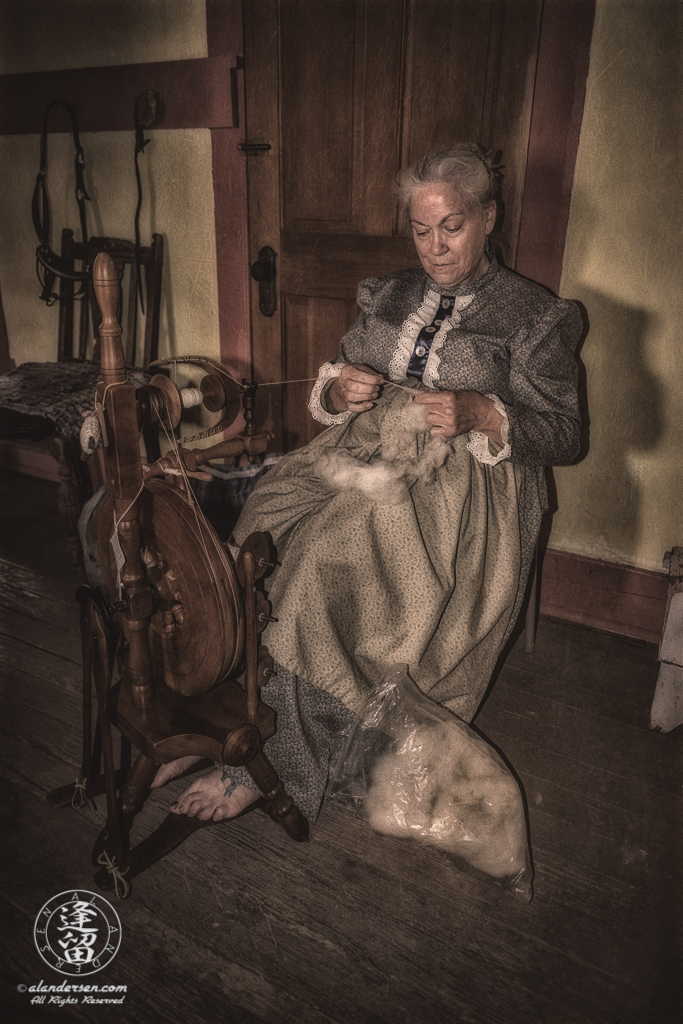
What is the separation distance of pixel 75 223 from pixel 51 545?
1459 mm

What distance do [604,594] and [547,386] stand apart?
99cm

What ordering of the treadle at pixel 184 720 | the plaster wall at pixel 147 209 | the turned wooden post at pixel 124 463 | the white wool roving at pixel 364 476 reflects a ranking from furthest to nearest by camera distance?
the plaster wall at pixel 147 209 → the white wool roving at pixel 364 476 → the treadle at pixel 184 720 → the turned wooden post at pixel 124 463

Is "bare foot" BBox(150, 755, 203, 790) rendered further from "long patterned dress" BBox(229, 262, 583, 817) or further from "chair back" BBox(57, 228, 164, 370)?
"chair back" BBox(57, 228, 164, 370)

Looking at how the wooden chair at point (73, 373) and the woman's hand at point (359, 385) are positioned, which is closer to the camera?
the woman's hand at point (359, 385)

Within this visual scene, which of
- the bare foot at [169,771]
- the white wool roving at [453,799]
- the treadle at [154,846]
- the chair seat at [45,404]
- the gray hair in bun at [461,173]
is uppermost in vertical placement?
the gray hair in bun at [461,173]

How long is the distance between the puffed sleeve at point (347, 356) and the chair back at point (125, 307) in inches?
46.3

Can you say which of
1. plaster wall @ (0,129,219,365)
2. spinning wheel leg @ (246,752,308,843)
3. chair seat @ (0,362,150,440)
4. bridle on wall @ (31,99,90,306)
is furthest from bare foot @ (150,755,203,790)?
bridle on wall @ (31,99,90,306)

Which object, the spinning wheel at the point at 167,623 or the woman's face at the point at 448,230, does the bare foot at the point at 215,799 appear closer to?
the spinning wheel at the point at 167,623

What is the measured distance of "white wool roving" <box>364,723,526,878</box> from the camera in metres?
1.50

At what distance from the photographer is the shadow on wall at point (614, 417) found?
2.09m

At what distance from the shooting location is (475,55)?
2.02 metres

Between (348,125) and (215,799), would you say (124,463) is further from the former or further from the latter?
(348,125)

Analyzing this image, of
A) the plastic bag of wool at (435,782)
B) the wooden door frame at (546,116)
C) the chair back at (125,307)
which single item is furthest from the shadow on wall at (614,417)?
the chair back at (125,307)

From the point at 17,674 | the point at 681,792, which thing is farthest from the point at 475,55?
the point at 17,674
